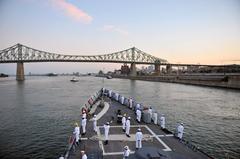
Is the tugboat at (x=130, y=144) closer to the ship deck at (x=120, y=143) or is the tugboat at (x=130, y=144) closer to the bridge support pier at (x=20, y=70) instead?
the ship deck at (x=120, y=143)

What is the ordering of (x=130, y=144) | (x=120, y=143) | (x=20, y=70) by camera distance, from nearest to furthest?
(x=130, y=144)
(x=120, y=143)
(x=20, y=70)

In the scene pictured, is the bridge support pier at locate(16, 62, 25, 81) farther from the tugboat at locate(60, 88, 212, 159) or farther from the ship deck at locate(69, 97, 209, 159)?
the ship deck at locate(69, 97, 209, 159)

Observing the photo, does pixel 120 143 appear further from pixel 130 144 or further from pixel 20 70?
pixel 20 70

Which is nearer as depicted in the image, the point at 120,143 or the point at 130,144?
the point at 130,144

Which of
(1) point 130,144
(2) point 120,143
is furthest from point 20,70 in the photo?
(1) point 130,144

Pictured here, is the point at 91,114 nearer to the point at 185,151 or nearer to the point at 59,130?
the point at 59,130

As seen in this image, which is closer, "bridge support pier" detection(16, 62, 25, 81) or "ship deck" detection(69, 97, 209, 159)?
"ship deck" detection(69, 97, 209, 159)

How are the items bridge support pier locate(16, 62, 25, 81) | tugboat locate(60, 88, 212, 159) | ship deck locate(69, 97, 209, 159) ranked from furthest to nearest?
bridge support pier locate(16, 62, 25, 81) → ship deck locate(69, 97, 209, 159) → tugboat locate(60, 88, 212, 159)

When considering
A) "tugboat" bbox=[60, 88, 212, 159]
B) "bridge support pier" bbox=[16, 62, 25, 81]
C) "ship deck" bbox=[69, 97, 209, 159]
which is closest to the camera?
"tugboat" bbox=[60, 88, 212, 159]

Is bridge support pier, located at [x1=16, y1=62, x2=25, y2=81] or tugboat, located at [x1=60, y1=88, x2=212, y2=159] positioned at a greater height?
bridge support pier, located at [x1=16, y1=62, x2=25, y2=81]

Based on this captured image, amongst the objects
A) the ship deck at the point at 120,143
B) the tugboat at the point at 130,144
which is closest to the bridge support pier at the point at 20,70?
the tugboat at the point at 130,144

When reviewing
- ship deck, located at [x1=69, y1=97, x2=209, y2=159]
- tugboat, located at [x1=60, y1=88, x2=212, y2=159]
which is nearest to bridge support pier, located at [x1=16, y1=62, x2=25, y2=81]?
tugboat, located at [x1=60, y1=88, x2=212, y2=159]

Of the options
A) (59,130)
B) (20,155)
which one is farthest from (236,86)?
(20,155)

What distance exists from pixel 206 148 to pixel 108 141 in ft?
32.4
